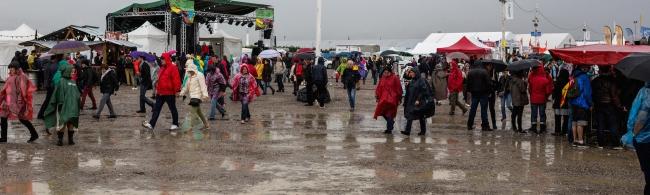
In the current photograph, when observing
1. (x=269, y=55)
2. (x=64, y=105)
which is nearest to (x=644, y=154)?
(x=64, y=105)

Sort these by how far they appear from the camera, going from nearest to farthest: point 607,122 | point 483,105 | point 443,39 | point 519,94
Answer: point 607,122, point 519,94, point 483,105, point 443,39

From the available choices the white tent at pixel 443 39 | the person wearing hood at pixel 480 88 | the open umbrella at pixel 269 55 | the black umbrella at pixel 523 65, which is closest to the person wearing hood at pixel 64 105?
the person wearing hood at pixel 480 88

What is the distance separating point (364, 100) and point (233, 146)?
1248 centimetres

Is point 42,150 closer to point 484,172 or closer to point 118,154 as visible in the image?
point 118,154

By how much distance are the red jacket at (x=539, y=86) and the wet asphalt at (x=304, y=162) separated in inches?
31.6

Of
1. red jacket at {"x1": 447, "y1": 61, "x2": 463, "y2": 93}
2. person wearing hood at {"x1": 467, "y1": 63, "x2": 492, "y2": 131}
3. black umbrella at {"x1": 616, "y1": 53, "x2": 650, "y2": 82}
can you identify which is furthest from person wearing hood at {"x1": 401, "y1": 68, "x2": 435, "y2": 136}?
black umbrella at {"x1": 616, "y1": 53, "x2": 650, "y2": 82}

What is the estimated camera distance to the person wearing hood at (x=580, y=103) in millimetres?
12172

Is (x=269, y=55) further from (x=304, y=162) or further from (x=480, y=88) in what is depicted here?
(x=304, y=162)

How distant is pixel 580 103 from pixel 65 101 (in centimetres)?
808

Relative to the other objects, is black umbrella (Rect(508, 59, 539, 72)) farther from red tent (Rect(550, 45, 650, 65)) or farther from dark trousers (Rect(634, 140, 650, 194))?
dark trousers (Rect(634, 140, 650, 194))

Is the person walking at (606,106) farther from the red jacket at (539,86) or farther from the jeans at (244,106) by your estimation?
the jeans at (244,106)

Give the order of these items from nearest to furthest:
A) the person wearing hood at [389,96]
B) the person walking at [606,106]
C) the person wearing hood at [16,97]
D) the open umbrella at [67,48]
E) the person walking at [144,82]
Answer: the person wearing hood at [16,97], the person walking at [606,106], the person wearing hood at [389,96], the open umbrella at [67,48], the person walking at [144,82]

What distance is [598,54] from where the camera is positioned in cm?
1220

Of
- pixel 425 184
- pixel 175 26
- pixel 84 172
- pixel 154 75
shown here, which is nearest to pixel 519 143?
pixel 425 184
